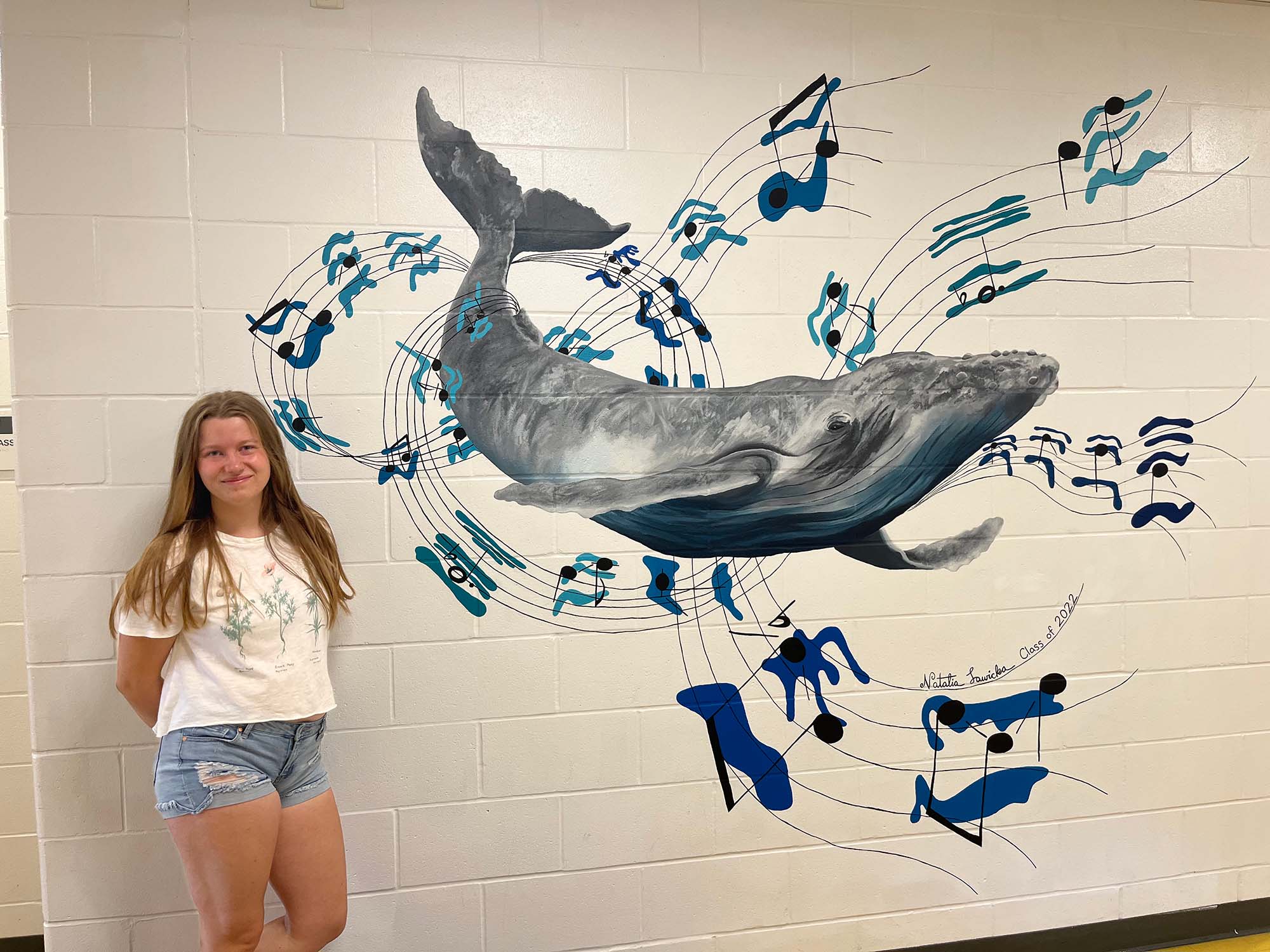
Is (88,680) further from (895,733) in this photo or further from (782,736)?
(895,733)

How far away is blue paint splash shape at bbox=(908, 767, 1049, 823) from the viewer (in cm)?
219

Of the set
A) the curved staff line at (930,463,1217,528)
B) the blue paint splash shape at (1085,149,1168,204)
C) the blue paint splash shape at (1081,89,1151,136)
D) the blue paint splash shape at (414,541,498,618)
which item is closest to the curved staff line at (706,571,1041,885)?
the blue paint splash shape at (414,541,498,618)

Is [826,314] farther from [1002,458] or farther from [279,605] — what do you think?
[279,605]

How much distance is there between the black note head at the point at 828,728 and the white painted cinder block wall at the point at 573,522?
8 centimetres

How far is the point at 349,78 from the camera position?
1.91 metres

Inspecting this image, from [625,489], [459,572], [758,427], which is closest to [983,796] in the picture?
[758,427]

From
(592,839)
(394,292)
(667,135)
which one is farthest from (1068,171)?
(592,839)

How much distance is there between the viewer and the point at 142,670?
166cm

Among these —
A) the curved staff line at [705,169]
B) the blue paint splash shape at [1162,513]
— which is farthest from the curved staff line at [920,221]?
the blue paint splash shape at [1162,513]

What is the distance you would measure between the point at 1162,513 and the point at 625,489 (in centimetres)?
147

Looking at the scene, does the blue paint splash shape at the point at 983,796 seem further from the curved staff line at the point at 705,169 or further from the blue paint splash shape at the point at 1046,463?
the curved staff line at the point at 705,169

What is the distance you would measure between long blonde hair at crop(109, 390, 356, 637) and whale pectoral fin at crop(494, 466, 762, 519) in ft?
1.37

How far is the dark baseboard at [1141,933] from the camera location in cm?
224

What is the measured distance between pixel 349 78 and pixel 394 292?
0.49 metres
